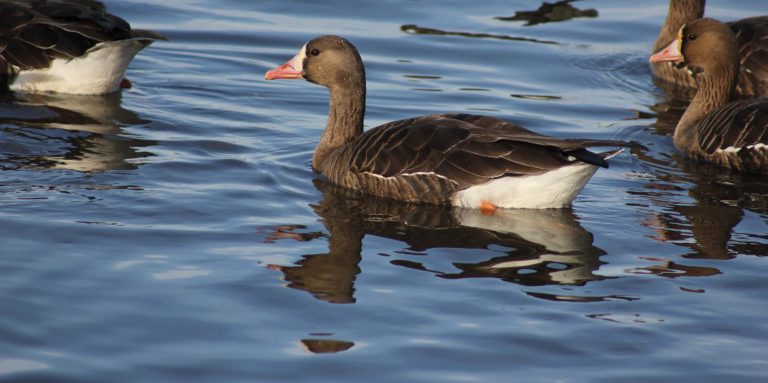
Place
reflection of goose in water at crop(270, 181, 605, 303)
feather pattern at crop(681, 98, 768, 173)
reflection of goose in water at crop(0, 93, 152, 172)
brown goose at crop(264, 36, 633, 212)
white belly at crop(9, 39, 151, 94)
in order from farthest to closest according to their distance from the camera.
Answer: white belly at crop(9, 39, 151, 94) → feather pattern at crop(681, 98, 768, 173) → reflection of goose in water at crop(0, 93, 152, 172) → brown goose at crop(264, 36, 633, 212) → reflection of goose in water at crop(270, 181, 605, 303)

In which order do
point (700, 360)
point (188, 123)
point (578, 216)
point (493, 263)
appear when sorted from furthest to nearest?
1. point (188, 123)
2. point (578, 216)
3. point (493, 263)
4. point (700, 360)

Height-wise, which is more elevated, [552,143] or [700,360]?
[552,143]

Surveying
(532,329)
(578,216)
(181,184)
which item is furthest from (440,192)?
(532,329)

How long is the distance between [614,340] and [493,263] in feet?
4.72

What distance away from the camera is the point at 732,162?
35.7 ft

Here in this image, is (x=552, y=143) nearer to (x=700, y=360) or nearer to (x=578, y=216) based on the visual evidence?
(x=578, y=216)

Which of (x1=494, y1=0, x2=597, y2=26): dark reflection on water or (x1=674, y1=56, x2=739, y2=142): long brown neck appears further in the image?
(x1=494, y1=0, x2=597, y2=26): dark reflection on water

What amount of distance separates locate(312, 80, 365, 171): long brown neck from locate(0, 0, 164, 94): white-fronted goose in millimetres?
2392

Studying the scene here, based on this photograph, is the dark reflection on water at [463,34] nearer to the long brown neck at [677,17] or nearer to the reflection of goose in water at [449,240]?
the long brown neck at [677,17]

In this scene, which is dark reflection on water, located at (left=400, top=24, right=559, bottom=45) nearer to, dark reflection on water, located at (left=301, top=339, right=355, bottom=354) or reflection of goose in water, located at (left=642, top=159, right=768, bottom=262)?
reflection of goose in water, located at (left=642, top=159, right=768, bottom=262)

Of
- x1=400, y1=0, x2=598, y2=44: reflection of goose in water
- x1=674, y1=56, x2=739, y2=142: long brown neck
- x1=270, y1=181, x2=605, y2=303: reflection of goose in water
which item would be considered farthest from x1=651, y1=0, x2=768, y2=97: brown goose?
x1=270, y1=181, x2=605, y2=303: reflection of goose in water

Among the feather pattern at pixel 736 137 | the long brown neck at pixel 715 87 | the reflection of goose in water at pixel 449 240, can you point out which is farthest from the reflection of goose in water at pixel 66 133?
Answer: the long brown neck at pixel 715 87

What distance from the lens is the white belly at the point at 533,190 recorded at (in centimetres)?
893

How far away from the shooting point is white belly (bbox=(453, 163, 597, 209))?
29.3ft
